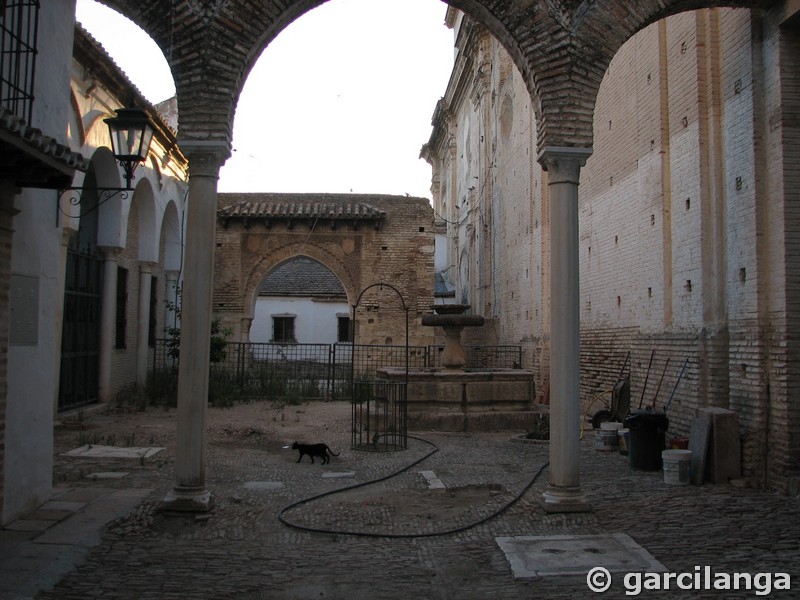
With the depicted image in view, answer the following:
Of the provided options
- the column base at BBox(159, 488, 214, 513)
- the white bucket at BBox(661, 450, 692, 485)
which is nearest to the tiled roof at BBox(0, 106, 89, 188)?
the column base at BBox(159, 488, 214, 513)

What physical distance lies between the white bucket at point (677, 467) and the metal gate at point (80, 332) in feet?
32.7

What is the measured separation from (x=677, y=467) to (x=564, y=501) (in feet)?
6.58

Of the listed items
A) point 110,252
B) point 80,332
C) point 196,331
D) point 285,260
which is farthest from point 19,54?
point 285,260

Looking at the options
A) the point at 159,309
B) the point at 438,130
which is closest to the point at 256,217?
the point at 159,309

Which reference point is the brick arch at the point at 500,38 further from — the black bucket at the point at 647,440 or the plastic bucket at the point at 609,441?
the plastic bucket at the point at 609,441

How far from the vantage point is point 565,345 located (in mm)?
6395

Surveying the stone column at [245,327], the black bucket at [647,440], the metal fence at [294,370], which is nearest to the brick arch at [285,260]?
the stone column at [245,327]

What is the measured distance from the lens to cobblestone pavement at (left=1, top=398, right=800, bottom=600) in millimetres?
4641

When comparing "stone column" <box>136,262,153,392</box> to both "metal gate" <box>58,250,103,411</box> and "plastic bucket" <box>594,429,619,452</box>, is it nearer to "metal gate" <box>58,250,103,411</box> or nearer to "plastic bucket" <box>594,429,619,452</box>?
"metal gate" <box>58,250,103,411</box>

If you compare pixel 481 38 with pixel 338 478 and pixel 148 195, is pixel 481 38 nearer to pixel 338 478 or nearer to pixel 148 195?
pixel 148 195

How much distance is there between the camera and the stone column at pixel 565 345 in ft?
20.8

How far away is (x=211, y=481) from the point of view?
7.66m

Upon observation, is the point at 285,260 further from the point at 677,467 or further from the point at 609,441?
the point at 677,467

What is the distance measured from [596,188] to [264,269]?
1220cm
